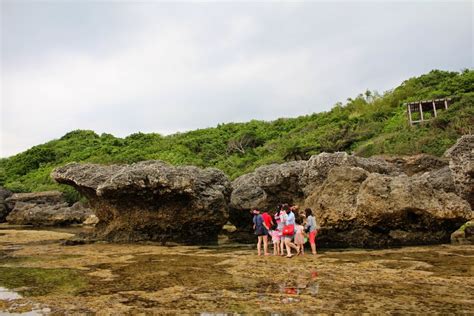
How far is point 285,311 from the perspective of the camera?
6.57 m

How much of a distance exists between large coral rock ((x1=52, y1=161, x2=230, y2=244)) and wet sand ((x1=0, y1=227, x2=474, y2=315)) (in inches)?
146

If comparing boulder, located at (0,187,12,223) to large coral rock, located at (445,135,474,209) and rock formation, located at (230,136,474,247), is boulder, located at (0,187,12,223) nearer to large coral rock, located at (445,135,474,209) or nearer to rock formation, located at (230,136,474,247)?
rock formation, located at (230,136,474,247)

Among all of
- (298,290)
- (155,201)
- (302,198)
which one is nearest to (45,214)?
(155,201)

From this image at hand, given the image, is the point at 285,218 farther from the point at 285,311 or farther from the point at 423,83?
the point at 423,83

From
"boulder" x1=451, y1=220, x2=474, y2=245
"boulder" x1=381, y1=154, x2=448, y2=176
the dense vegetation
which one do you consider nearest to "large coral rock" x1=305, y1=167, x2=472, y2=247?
"boulder" x1=451, y1=220, x2=474, y2=245

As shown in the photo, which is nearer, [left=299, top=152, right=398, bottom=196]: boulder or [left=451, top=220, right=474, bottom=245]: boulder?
[left=451, top=220, right=474, bottom=245]: boulder

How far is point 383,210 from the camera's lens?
13.9 m

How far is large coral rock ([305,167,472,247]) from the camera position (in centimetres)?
1394

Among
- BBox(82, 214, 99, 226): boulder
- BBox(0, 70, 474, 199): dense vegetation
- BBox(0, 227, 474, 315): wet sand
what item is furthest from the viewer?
BBox(0, 70, 474, 199): dense vegetation

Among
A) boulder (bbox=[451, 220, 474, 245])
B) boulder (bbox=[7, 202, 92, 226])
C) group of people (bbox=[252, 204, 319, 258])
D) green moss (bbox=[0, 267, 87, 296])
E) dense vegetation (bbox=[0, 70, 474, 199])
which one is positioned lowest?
boulder (bbox=[451, 220, 474, 245])

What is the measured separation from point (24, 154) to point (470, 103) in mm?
59284

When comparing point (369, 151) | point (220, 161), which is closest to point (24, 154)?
point (220, 161)

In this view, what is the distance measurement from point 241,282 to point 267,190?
10.5 meters

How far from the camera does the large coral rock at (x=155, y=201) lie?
1703 centimetres
